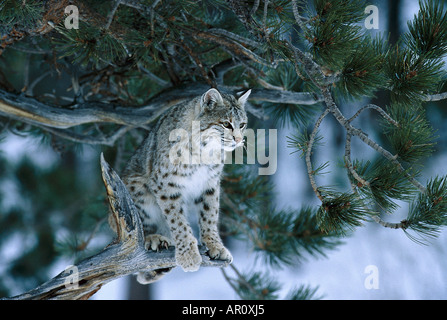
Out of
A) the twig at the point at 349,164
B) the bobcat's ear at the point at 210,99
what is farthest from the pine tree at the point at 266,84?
the bobcat's ear at the point at 210,99

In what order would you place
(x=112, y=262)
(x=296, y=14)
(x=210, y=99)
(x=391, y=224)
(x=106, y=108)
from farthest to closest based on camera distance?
(x=106, y=108) < (x=210, y=99) < (x=112, y=262) < (x=391, y=224) < (x=296, y=14)

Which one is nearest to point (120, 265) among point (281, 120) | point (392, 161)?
point (392, 161)

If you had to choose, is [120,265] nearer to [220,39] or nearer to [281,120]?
[220,39]

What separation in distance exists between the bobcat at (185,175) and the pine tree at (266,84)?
0.20 metres

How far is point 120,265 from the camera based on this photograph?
1993 millimetres

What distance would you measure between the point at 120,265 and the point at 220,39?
959 millimetres

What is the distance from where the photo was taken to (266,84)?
2432mm

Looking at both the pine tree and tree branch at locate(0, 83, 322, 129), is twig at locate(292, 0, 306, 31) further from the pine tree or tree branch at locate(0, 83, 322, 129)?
tree branch at locate(0, 83, 322, 129)

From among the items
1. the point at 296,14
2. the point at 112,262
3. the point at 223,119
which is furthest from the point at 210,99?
the point at 112,262

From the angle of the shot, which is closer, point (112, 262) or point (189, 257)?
point (112, 262)

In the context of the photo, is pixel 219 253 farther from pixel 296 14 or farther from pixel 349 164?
pixel 296 14

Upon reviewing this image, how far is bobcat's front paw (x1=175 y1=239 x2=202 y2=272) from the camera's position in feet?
6.99

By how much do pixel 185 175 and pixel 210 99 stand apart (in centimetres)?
34

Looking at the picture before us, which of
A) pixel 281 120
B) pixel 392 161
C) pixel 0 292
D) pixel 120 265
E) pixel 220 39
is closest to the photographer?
pixel 392 161
